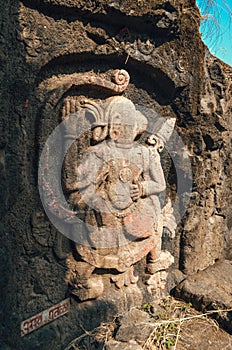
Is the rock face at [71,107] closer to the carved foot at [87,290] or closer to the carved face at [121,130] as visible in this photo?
the carved foot at [87,290]

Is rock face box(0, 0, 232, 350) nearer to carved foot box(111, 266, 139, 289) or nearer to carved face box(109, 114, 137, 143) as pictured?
carved foot box(111, 266, 139, 289)

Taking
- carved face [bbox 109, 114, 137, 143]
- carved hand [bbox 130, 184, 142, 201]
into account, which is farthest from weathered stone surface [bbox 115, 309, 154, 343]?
carved face [bbox 109, 114, 137, 143]

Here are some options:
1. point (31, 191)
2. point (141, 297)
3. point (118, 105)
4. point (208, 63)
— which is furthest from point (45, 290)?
point (208, 63)

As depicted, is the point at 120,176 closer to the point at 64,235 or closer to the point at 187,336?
the point at 64,235

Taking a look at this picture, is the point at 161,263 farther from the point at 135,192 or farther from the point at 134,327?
the point at 135,192

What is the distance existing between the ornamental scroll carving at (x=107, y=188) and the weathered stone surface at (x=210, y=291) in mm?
549

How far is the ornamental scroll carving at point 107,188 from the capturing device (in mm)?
2635

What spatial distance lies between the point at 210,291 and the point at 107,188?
1358 mm

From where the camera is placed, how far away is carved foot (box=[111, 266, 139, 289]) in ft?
9.43

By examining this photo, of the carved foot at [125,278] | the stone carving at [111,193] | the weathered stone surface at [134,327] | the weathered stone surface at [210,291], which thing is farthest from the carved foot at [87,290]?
the weathered stone surface at [210,291]

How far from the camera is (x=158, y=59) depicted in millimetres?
2904

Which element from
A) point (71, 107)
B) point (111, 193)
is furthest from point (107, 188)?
point (71, 107)

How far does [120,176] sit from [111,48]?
952 millimetres

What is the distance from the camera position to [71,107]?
2.56 meters
